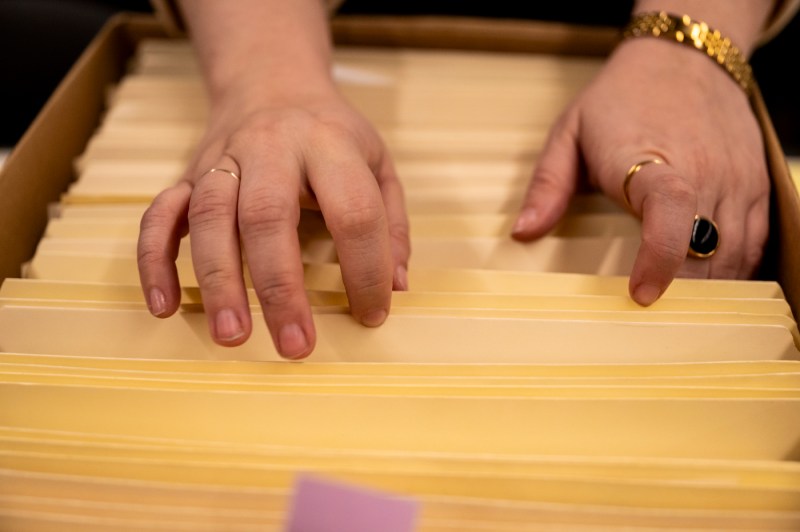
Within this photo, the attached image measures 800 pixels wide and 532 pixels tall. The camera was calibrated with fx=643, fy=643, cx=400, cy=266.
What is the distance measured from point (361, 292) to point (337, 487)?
0.52 feet

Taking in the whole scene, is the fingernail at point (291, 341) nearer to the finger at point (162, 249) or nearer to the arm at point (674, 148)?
the finger at point (162, 249)

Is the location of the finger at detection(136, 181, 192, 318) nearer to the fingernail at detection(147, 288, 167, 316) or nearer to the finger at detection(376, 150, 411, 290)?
the fingernail at detection(147, 288, 167, 316)

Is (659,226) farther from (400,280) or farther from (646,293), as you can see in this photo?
(400,280)

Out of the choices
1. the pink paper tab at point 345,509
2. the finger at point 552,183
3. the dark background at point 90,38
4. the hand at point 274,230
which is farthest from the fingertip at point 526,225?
the dark background at point 90,38

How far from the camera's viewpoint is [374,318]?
44 centimetres

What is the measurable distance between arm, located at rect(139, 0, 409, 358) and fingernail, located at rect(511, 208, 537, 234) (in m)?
0.10

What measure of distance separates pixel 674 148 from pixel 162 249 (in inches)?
17.4

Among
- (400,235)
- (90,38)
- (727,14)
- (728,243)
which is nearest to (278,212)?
(400,235)

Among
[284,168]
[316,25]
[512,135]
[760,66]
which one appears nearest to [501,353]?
[284,168]

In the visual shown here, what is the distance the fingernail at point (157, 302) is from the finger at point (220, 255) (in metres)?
0.03

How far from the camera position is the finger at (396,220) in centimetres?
49

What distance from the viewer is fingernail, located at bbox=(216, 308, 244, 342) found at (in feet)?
1.40

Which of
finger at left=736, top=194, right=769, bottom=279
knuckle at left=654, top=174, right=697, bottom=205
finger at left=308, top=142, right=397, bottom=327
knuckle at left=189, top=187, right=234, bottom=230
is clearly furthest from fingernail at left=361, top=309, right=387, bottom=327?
finger at left=736, top=194, right=769, bottom=279

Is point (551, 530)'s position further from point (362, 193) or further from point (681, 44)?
point (681, 44)
